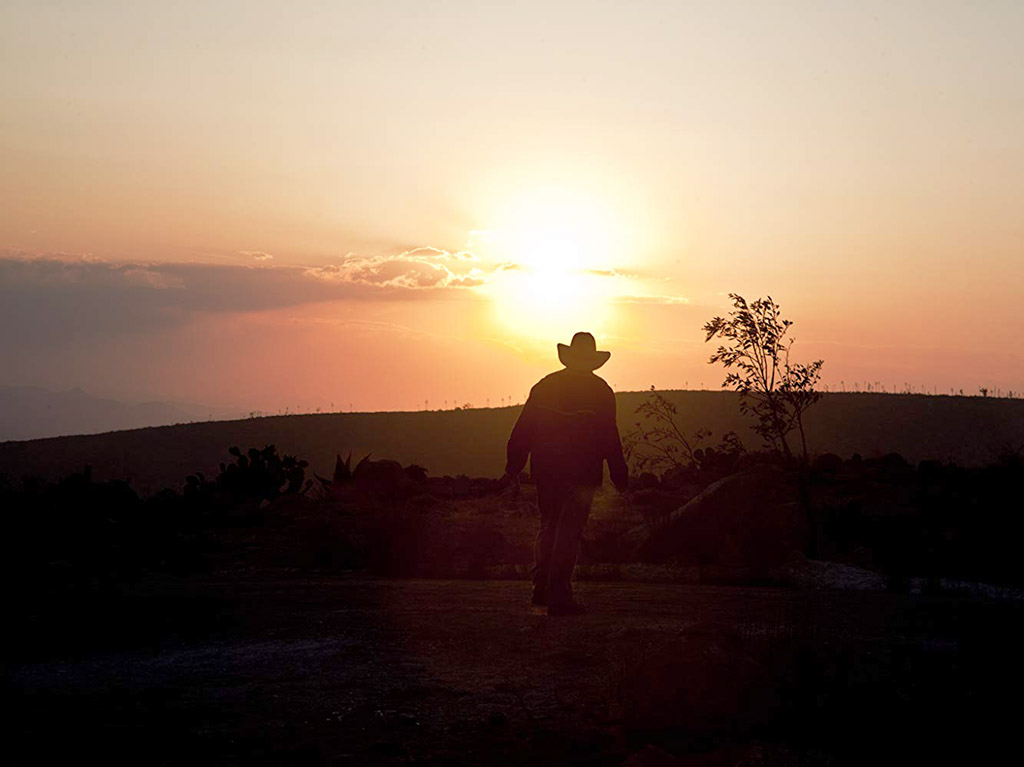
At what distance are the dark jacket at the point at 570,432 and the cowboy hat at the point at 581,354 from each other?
0.09 metres

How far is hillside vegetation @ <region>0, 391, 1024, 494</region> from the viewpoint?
151 feet

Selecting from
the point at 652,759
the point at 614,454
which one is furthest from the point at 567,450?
the point at 652,759

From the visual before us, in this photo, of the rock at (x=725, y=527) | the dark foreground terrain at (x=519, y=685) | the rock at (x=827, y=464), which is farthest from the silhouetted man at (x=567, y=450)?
the rock at (x=827, y=464)

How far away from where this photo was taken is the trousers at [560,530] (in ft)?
35.9

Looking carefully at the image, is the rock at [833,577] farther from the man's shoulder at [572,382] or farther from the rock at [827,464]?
the rock at [827,464]

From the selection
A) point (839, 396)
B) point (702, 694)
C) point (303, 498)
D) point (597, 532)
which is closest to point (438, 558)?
point (597, 532)

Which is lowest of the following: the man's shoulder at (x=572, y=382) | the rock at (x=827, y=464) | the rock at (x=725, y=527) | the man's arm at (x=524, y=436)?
the rock at (x=725, y=527)

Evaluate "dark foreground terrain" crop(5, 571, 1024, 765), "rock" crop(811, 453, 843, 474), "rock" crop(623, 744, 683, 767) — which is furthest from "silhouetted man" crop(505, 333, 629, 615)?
"rock" crop(811, 453, 843, 474)

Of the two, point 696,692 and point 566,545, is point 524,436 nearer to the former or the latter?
point 566,545

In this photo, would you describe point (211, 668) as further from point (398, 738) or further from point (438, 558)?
point (438, 558)

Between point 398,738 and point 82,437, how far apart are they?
47277mm

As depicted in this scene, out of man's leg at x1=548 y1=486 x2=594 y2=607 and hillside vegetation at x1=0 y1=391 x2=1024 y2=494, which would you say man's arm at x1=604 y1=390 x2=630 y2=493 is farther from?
hillside vegetation at x1=0 y1=391 x2=1024 y2=494

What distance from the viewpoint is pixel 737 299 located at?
18641mm

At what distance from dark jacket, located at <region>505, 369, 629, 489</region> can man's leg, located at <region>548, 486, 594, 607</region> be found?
0.18 m
